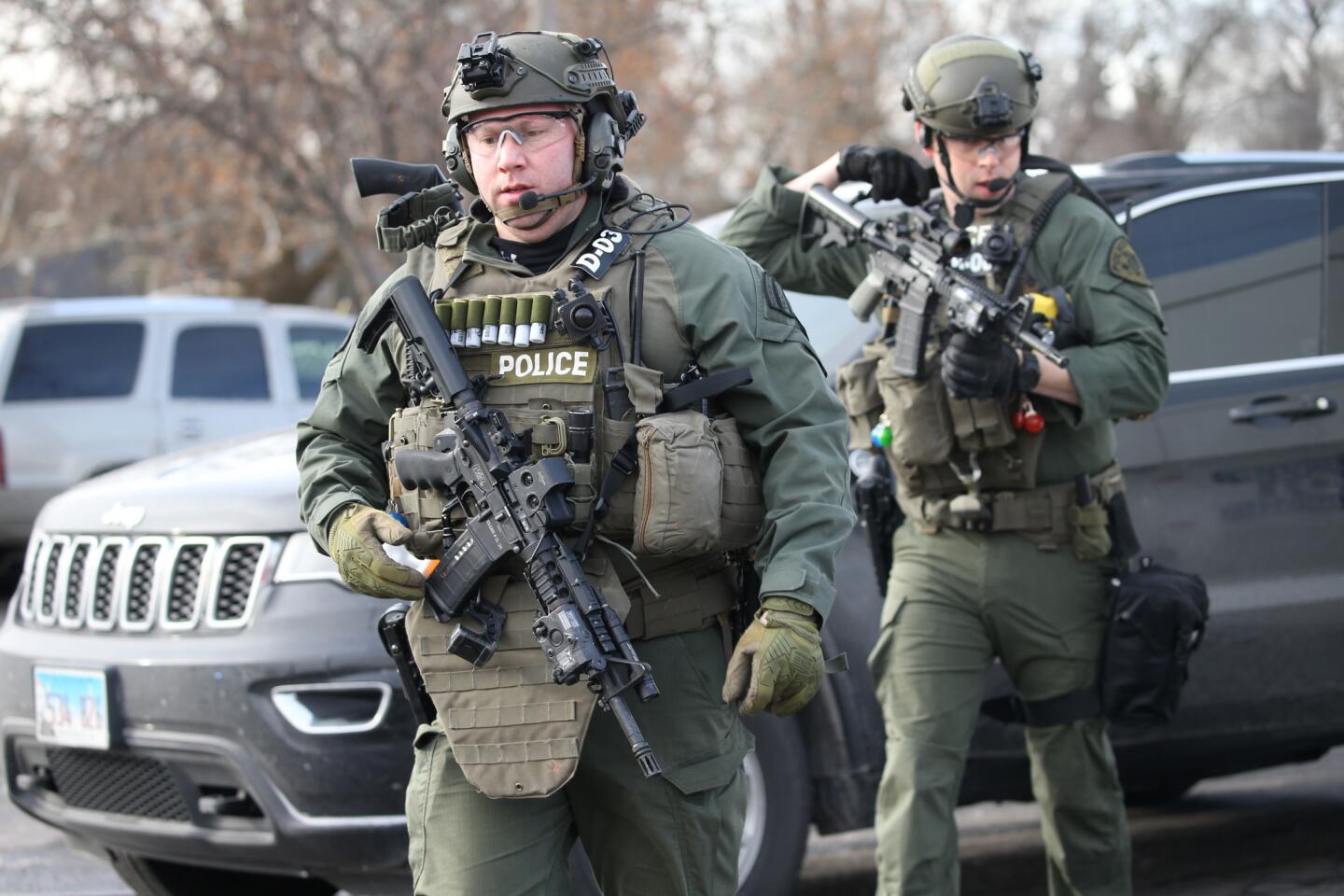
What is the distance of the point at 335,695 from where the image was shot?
3688 millimetres

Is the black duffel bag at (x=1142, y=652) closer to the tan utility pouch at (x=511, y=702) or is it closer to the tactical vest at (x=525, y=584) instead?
the tactical vest at (x=525, y=584)

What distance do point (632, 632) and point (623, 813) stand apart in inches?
11.7

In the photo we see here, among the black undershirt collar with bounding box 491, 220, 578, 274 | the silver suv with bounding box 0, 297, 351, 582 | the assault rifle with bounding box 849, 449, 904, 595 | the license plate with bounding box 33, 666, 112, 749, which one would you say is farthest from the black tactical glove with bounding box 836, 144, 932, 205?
the silver suv with bounding box 0, 297, 351, 582

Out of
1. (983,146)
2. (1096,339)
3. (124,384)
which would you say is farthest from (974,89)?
(124,384)

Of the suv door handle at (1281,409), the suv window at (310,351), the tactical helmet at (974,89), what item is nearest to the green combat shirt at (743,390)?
the tactical helmet at (974,89)

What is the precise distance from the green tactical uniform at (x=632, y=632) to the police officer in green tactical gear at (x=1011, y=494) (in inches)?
39.5

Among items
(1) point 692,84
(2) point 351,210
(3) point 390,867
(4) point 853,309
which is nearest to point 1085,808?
(4) point 853,309

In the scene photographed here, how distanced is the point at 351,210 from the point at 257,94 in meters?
2.81

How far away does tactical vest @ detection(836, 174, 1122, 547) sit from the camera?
3734 millimetres

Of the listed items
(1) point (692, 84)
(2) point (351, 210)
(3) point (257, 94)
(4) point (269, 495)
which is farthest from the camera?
(1) point (692, 84)

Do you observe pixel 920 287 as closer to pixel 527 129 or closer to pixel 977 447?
pixel 977 447

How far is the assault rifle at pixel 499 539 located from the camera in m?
2.52

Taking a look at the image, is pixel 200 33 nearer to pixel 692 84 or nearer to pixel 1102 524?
pixel 1102 524

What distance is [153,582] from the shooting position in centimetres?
394
